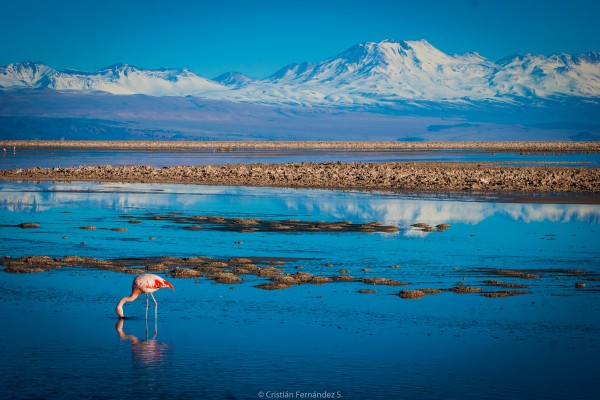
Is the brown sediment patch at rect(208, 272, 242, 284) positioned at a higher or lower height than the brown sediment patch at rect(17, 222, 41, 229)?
lower

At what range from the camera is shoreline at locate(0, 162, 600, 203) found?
3856 cm

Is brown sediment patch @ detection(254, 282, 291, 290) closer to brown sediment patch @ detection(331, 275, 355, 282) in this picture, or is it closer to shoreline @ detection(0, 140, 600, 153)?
brown sediment patch @ detection(331, 275, 355, 282)

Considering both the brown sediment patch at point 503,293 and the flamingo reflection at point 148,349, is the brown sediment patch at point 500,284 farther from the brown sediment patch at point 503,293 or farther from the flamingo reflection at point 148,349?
the flamingo reflection at point 148,349

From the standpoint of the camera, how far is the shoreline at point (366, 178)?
38562 mm

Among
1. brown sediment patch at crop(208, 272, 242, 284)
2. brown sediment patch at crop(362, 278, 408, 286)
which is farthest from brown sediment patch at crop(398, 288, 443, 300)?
brown sediment patch at crop(208, 272, 242, 284)

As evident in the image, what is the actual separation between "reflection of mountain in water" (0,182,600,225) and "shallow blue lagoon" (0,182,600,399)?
3872mm

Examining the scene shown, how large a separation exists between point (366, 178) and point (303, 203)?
11.5 meters

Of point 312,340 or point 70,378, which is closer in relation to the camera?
point 70,378

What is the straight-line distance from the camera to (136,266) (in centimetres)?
→ 1848

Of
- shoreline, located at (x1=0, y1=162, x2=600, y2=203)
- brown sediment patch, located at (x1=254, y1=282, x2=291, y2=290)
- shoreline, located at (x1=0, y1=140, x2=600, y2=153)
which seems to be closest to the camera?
brown sediment patch, located at (x1=254, y1=282, x2=291, y2=290)

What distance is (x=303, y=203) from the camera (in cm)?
3322

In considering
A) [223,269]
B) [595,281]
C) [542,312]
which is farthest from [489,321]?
[223,269]

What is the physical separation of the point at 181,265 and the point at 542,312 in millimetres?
7344

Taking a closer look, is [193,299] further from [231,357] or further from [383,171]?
[383,171]
